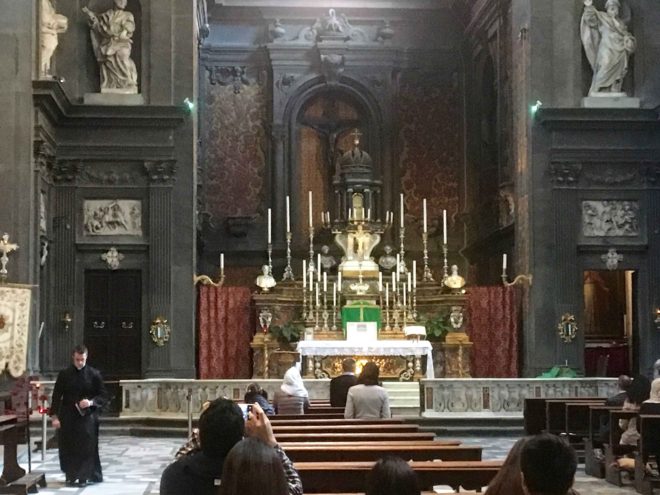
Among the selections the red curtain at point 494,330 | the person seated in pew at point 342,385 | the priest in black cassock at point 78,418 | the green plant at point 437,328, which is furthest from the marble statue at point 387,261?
the priest in black cassock at point 78,418

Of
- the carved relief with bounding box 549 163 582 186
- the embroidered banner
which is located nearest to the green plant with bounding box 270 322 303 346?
the carved relief with bounding box 549 163 582 186

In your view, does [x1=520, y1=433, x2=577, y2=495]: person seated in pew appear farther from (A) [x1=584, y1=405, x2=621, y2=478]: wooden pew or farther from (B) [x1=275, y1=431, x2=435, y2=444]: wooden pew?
(A) [x1=584, y1=405, x2=621, y2=478]: wooden pew

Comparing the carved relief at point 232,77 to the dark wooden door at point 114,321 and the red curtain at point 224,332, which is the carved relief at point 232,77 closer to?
the red curtain at point 224,332

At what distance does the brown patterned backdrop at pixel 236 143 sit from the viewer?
30422 millimetres

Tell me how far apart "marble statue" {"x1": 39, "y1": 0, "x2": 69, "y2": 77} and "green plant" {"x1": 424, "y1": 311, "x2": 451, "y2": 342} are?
901 centimetres

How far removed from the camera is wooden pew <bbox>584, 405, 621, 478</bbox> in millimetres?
14398

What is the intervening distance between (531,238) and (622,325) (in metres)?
4.92

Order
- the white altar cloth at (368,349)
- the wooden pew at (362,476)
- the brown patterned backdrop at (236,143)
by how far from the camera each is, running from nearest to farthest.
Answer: the wooden pew at (362,476), the white altar cloth at (368,349), the brown patterned backdrop at (236,143)

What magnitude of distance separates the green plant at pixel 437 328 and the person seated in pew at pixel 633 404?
32.1ft

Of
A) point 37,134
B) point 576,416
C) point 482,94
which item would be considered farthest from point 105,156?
point 576,416

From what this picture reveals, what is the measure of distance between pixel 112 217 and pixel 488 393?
28.4 ft

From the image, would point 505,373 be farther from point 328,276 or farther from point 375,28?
point 375,28

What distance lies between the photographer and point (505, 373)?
24.1 meters

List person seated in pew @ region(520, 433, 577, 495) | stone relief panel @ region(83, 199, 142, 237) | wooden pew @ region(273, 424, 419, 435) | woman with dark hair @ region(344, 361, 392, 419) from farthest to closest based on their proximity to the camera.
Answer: stone relief panel @ region(83, 199, 142, 237), woman with dark hair @ region(344, 361, 392, 419), wooden pew @ region(273, 424, 419, 435), person seated in pew @ region(520, 433, 577, 495)
